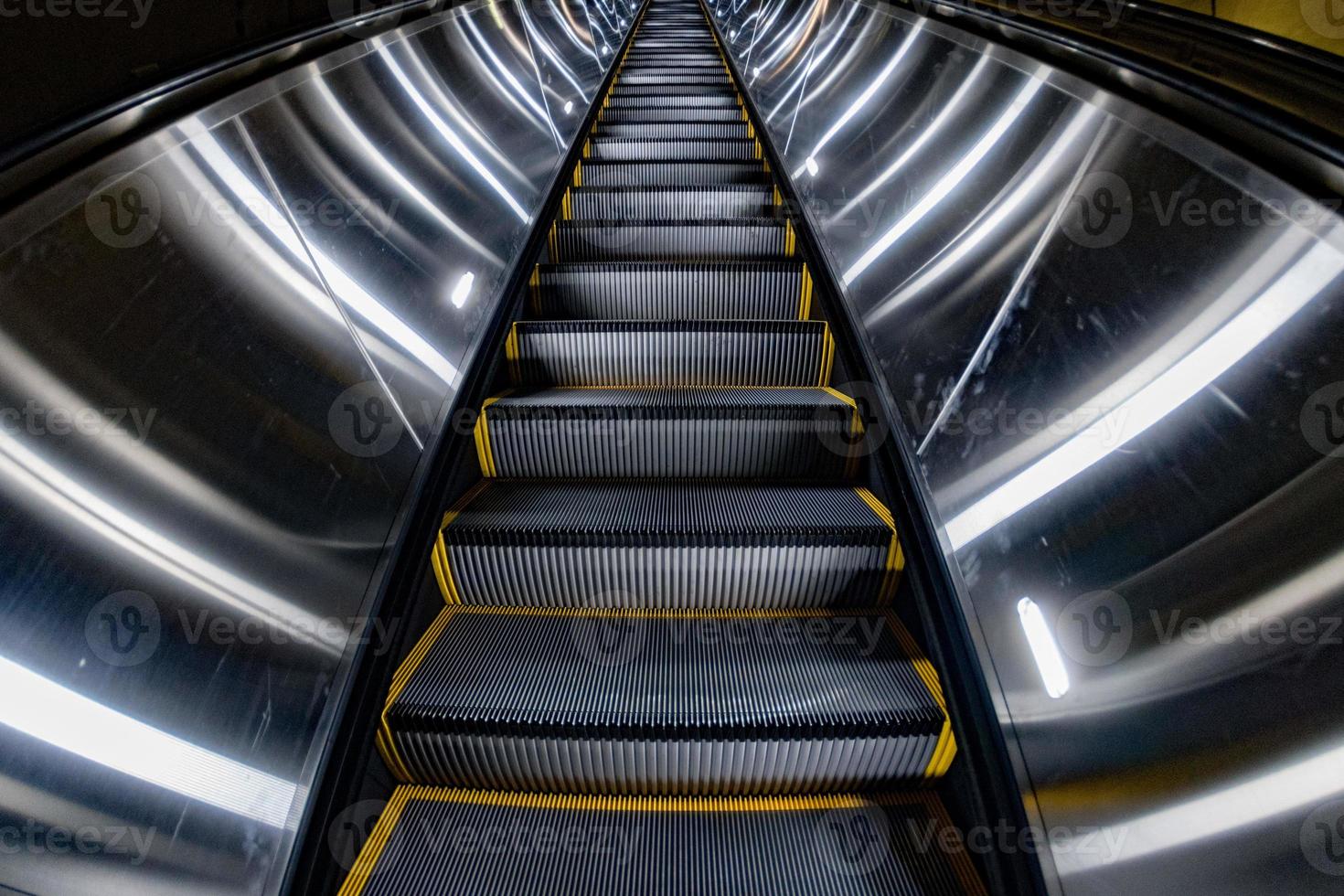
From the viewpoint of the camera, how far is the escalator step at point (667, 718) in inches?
53.2

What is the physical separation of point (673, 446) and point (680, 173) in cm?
196

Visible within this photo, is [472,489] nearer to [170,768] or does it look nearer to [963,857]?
[170,768]

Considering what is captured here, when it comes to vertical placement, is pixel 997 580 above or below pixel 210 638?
above

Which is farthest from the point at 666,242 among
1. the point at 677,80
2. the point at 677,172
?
the point at 677,80

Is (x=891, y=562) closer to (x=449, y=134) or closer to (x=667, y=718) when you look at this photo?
(x=667, y=718)

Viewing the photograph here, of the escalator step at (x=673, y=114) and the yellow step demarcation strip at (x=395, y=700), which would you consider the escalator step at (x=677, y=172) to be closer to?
the escalator step at (x=673, y=114)

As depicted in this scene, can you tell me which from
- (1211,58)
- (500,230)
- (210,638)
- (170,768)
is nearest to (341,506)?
(210,638)

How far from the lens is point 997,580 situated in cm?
122

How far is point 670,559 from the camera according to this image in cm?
168

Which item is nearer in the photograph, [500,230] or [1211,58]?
[1211,58]

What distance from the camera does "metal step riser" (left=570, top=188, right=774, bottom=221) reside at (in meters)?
3.11

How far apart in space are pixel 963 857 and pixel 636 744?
1.98 ft

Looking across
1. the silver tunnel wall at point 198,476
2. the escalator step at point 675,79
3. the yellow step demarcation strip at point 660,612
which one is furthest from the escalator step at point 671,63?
the yellow step demarcation strip at point 660,612

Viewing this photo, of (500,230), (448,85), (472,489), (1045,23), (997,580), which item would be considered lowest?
Answer: (997,580)
